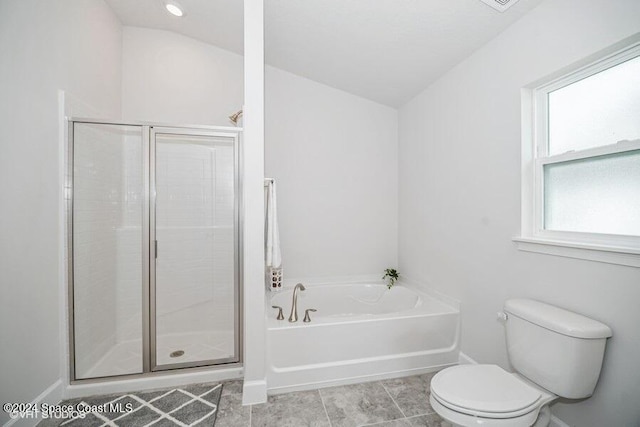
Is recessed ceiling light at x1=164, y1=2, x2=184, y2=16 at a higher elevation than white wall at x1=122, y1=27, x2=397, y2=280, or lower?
higher

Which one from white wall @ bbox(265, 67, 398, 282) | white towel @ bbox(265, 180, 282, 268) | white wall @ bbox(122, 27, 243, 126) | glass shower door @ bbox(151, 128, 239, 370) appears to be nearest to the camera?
glass shower door @ bbox(151, 128, 239, 370)

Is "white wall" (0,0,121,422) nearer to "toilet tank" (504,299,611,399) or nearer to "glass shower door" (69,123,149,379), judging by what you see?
"glass shower door" (69,123,149,379)

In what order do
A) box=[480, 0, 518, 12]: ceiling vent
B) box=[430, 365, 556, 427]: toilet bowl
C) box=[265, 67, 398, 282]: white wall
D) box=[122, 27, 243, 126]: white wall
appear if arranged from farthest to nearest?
box=[265, 67, 398, 282]: white wall → box=[122, 27, 243, 126]: white wall → box=[480, 0, 518, 12]: ceiling vent → box=[430, 365, 556, 427]: toilet bowl

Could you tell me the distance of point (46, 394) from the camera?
1.60m

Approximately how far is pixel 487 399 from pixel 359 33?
2334mm

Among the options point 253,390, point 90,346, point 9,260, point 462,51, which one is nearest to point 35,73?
point 9,260

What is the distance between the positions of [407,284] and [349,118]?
188cm

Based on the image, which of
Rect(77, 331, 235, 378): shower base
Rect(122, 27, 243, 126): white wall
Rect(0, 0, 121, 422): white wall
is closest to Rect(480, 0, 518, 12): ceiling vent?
Rect(122, 27, 243, 126): white wall

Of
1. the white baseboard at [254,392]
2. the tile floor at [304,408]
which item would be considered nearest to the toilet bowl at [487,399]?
the tile floor at [304,408]

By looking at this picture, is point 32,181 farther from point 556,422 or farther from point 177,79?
point 556,422

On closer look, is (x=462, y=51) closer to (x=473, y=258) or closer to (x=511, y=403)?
(x=473, y=258)

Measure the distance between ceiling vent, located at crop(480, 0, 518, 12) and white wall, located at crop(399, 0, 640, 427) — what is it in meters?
0.14

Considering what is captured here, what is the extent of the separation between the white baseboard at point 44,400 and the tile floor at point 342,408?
98 centimetres

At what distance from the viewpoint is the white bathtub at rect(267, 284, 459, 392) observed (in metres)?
1.83
